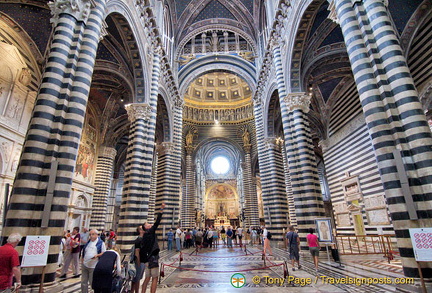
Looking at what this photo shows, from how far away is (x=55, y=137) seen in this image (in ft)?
19.6

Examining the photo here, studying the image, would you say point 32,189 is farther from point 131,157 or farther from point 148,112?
point 148,112

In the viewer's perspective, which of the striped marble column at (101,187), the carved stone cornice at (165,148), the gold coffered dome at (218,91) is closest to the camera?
the carved stone cornice at (165,148)

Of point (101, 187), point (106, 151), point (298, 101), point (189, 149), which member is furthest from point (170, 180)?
point (189, 149)

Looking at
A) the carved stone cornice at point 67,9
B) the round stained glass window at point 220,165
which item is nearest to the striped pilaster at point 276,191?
the carved stone cornice at point 67,9

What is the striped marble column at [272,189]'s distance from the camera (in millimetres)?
16047

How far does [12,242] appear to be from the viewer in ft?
11.2

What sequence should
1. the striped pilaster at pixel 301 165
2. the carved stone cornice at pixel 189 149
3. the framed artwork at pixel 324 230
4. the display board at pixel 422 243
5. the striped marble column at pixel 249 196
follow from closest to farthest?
1. the display board at pixel 422 243
2. the framed artwork at pixel 324 230
3. the striped pilaster at pixel 301 165
4. the striped marble column at pixel 249 196
5. the carved stone cornice at pixel 189 149

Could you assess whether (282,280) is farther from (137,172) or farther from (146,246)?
(137,172)

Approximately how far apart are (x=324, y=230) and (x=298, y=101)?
6.55 metres

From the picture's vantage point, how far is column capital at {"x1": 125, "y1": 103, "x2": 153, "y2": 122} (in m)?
12.5

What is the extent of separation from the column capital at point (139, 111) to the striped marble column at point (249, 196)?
2139 centimetres

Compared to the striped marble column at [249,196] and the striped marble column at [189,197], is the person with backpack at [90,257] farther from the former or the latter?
the striped marble column at [249,196]

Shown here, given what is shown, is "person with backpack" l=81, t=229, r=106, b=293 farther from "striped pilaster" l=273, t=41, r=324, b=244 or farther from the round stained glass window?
the round stained glass window

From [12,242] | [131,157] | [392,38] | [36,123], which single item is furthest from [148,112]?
[392,38]
